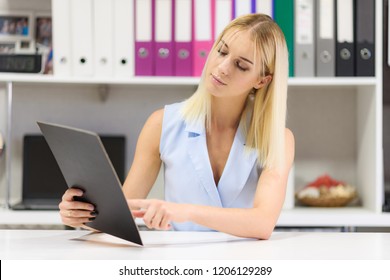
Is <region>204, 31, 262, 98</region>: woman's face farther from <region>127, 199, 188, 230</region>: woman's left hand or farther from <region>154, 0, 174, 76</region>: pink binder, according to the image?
<region>154, 0, 174, 76</region>: pink binder

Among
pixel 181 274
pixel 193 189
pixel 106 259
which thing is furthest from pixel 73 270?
pixel 193 189

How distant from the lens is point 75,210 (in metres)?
1.22

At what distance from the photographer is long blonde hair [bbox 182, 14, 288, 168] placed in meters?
1.54

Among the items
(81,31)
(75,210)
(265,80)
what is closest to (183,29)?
(81,31)

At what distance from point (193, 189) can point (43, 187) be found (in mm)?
916

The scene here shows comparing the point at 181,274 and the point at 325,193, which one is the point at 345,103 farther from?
the point at 181,274

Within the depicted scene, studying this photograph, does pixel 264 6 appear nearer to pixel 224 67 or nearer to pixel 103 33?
pixel 103 33

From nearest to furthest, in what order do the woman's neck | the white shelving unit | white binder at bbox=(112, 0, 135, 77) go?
the woman's neck < white binder at bbox=(112, 0, 135, 77) < the white shelving unit

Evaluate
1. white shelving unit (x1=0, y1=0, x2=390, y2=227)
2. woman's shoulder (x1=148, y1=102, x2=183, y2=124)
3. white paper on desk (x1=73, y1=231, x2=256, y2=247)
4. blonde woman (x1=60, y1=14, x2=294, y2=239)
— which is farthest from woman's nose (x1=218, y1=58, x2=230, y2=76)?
white shelving unit (x1=0, y1=0, x2=390, y2=227)

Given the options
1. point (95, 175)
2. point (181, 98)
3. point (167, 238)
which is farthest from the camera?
point (181, 98)

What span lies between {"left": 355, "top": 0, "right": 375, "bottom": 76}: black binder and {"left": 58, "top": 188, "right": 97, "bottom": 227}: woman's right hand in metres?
1.31

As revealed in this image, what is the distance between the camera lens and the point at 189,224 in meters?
1.65

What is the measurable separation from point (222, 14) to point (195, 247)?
48.7 inches

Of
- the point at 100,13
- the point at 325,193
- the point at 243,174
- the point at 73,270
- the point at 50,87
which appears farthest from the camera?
the point at 50,87
